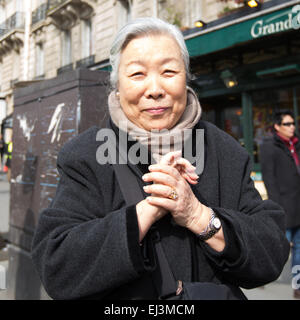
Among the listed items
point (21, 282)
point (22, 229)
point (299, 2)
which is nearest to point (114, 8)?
point (299, 2)

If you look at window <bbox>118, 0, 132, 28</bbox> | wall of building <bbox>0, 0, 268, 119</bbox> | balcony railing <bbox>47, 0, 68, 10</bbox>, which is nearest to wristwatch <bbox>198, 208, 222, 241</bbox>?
wall of building <bbox>0, 0, 268, 119</bbox>

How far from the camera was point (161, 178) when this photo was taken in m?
1.00

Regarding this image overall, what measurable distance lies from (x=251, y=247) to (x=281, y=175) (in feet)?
10.3

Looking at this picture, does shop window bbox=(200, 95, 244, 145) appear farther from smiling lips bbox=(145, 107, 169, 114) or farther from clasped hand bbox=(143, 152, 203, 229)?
clasped hand bbox=(143, 152, 203, 229)

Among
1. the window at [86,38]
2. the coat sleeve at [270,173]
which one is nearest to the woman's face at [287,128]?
the coat sleeve at [270,173]

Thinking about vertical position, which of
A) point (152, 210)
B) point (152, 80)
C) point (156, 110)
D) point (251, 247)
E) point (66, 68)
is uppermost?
point (66, 68)

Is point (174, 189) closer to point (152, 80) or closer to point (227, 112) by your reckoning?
point (152, 80)

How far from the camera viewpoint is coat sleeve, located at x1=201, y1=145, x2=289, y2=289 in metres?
1.06

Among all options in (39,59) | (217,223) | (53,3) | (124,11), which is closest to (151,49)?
(217,223)

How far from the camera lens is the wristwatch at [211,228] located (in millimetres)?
1071

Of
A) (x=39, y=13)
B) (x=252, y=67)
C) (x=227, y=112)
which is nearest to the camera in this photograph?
(x=252, y=67)

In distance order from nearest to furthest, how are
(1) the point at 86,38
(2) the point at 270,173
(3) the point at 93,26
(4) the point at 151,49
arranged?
(4) the point at 151,49 → (2) the point at 270,173 → (3) the point at 93,26 → (1) the point at 86,38

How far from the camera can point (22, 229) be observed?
4570mm

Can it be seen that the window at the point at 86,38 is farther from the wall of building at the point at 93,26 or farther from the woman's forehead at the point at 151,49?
the woman's forehead at the point at 151,49
